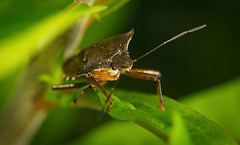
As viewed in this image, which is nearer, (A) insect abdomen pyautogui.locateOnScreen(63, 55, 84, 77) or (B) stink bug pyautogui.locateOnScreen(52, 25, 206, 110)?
(B) stink bug pyautogui.locateOnScreen(52, 25, 206, 110)

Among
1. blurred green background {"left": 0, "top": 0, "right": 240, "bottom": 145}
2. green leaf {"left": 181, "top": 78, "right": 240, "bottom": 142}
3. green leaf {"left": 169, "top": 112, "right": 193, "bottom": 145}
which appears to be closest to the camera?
green leaf {"left": 169, "top": 112, "right": 193, "bottom": 145}

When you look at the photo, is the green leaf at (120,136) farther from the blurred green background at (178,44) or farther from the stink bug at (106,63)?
the blurred green background at (178,44)

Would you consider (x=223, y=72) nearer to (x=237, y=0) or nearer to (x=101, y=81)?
(x=237, y=0)

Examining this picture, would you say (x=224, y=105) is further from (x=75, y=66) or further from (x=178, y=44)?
(x=178, y=44)

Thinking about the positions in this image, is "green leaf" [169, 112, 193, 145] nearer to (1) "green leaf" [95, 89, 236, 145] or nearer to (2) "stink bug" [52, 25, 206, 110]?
(1) "green leaf" [95, 89, 236, 145]

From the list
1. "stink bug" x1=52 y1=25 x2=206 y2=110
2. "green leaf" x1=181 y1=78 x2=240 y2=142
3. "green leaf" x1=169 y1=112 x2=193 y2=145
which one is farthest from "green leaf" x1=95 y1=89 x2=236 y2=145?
"green leaf" x1=181 y1=78 x2=240 y2=142

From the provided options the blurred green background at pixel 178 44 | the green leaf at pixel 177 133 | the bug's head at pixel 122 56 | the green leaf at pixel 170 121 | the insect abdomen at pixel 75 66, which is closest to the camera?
the green leaf at pixel 177 133

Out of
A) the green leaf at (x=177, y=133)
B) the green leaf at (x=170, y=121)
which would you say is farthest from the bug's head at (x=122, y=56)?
the green leaf at (x=177, y=133)

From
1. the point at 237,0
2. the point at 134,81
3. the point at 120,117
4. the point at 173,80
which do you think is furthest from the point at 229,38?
the point at 120,117
